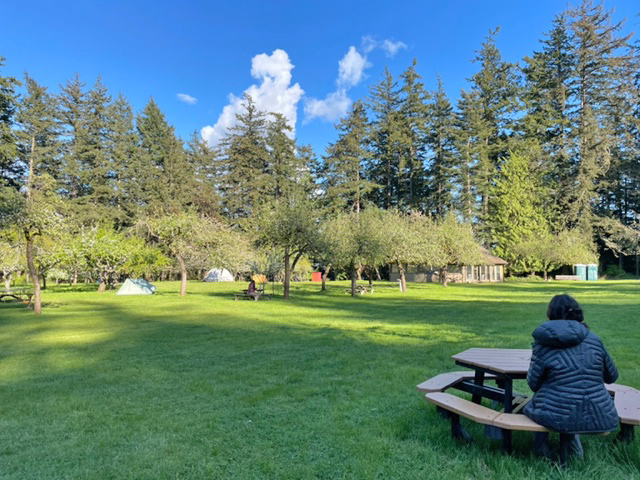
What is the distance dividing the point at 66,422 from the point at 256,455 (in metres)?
2.30

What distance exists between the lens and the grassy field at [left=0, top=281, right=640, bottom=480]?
3.33 m

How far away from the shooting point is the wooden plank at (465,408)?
3.23 m

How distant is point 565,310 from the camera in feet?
10.6

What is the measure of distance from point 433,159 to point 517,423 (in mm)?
52779

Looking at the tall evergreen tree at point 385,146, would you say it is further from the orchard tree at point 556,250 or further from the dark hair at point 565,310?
the dark hair at point 565,310

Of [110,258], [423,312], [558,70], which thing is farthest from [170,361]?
[558,70]

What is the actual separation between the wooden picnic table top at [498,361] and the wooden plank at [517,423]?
1.69 feet

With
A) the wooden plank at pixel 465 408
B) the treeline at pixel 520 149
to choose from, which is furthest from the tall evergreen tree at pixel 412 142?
the wooden plank at pixel 465 408

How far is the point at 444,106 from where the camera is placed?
172 feet

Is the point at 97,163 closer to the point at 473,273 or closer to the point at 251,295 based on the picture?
the point at 251,295

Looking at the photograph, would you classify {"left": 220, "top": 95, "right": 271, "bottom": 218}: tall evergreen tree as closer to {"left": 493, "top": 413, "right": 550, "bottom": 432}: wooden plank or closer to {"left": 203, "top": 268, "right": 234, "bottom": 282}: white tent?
{"left": 203, "top": 268, "right": 234, "bottom": 282}: white tent

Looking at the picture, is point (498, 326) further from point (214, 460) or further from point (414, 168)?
point (414, 168)

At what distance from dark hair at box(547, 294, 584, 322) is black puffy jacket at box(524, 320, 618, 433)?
3.9 inches

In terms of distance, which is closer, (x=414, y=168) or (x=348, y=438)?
(x=348, y=438)
